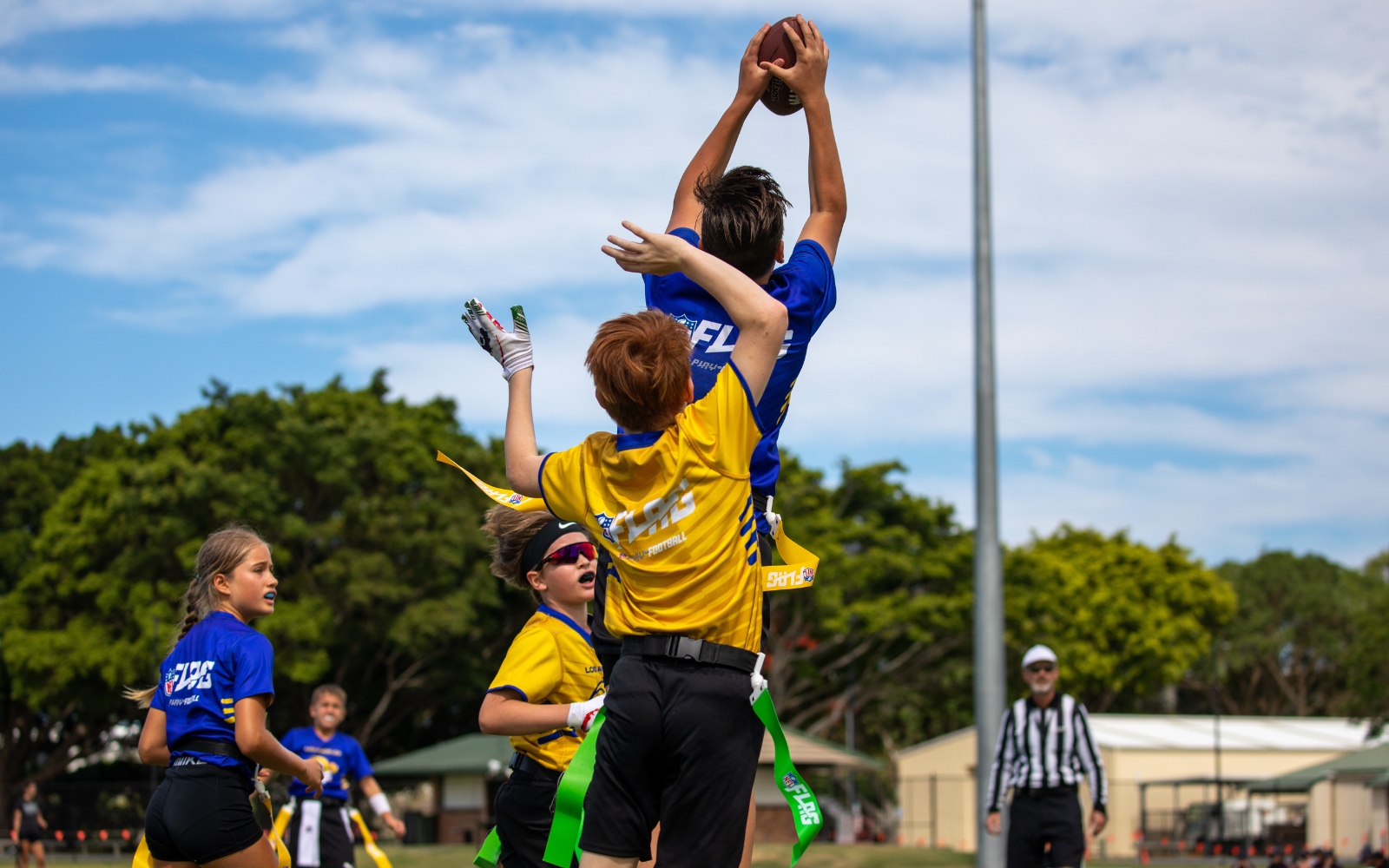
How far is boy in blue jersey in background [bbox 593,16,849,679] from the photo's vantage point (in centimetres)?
411

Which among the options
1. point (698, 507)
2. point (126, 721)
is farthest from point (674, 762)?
point (126, 721)

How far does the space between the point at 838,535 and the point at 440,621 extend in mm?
13728

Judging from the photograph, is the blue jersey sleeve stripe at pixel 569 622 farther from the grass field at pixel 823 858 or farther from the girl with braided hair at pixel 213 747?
the grass field at pixel 823 858

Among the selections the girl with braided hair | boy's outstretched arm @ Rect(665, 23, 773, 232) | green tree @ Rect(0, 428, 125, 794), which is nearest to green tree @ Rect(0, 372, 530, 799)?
green tree @ Rect(0, 428, 125, 794)

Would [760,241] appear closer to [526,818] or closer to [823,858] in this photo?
[526,818]

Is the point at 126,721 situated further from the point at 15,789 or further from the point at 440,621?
the point at 440,621

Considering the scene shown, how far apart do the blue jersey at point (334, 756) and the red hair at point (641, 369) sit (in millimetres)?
8025

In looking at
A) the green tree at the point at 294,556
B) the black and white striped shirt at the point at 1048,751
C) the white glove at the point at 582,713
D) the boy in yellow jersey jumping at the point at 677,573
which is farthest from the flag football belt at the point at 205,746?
the green tree at the point at 294,556

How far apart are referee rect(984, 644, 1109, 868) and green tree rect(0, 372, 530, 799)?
26934 mm

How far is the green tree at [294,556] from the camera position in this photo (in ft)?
115

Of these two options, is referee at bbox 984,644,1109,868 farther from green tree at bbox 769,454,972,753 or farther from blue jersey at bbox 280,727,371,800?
green tree at bbox 769,454,972,753

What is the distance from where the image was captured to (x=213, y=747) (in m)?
5.20

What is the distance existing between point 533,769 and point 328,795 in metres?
6.37

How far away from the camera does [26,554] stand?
4300 cm
